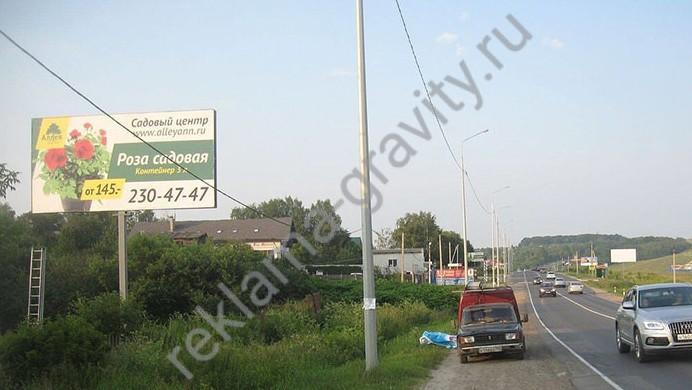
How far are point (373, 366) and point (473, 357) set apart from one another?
5135mm

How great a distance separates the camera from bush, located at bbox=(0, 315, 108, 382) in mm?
12211

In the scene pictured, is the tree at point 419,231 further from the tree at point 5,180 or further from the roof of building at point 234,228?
the tree at point 5,180

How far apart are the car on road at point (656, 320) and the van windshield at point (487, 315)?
3011 millimetres

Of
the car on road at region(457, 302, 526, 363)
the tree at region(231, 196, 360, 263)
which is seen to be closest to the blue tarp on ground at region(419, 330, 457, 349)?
the car on road at region(457, 302, 526, 363)

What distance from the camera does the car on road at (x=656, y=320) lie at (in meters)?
15.3

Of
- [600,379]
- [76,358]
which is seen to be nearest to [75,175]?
[76,358]

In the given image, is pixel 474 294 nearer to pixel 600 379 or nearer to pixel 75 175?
pixel 600 379

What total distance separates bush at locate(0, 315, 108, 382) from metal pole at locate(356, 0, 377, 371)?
5802 millimetres

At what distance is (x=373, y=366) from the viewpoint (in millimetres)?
15422

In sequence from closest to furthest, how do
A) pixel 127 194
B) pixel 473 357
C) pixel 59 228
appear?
pixel 473 357
pixel 127 194
pixel 59 228

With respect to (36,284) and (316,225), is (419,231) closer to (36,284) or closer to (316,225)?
(316,225)

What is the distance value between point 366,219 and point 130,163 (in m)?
12.6

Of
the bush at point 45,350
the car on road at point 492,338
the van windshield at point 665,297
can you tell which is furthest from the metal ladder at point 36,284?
the van windshield at point 665,297

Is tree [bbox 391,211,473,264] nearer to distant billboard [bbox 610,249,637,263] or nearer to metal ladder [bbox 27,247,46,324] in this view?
distant billboard [bbox 610,249,637,263]
